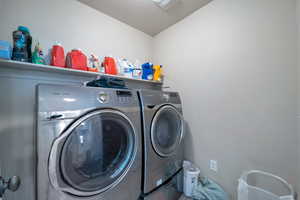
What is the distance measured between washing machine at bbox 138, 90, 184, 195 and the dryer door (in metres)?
0.17

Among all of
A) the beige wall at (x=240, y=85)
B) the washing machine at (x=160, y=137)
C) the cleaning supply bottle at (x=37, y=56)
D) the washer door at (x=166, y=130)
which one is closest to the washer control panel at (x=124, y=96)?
the washing machine at (x=160, y=137)

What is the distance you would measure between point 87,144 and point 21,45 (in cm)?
94

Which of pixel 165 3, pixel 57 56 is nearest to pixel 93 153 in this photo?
pixel 57 56

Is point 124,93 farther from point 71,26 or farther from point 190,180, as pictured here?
point 190,180

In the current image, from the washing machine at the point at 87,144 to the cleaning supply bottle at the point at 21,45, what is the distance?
0.56 m

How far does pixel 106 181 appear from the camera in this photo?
894mm

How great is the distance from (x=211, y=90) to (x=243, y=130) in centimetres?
49

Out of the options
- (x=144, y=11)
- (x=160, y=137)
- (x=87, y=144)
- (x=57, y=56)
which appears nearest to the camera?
(x=87, y=144)

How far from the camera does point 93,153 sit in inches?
35.0

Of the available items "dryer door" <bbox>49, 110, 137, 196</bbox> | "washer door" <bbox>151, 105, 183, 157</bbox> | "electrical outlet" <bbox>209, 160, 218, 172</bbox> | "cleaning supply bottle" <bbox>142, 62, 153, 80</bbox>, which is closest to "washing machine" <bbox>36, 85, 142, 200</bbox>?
"dryer door" <bbox>49, 110, 137, 196</bbox>

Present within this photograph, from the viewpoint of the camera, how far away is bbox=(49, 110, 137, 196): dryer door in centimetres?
72

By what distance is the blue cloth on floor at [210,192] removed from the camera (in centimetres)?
121

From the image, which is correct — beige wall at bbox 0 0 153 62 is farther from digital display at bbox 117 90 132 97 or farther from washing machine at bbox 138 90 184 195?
washing machine at bbox 138 90 184 195

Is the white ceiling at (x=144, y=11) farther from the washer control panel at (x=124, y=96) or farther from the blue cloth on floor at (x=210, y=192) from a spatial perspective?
the blue cloth on floor at (x=210, y=192)
